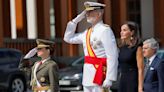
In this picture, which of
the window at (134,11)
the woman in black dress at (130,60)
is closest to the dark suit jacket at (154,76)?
the woman in black dress at (130,60)

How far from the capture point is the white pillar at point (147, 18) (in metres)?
32.3

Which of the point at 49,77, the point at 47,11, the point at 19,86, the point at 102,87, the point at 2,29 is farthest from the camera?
the point at 47,11

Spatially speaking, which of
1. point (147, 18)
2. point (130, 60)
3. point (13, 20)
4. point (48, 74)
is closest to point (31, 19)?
point (13, 20)

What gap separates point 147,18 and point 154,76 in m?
25.7

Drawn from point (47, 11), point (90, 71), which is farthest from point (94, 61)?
point (47, 11)

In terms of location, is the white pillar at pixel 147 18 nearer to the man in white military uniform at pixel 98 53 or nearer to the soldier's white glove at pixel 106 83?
the man in white military uniform at pixel 98 53

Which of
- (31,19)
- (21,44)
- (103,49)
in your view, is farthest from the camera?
(31,19)

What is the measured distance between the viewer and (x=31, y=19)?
26375mm

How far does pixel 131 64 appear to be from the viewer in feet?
24.4

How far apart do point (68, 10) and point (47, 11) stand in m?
1.93

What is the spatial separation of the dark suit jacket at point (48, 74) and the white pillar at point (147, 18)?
25.2 meters

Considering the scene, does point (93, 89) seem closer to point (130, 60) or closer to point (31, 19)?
point (130, 60)

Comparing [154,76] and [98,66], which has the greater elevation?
[98,66]

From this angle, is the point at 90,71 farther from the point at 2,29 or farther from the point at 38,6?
the point at 38,6
